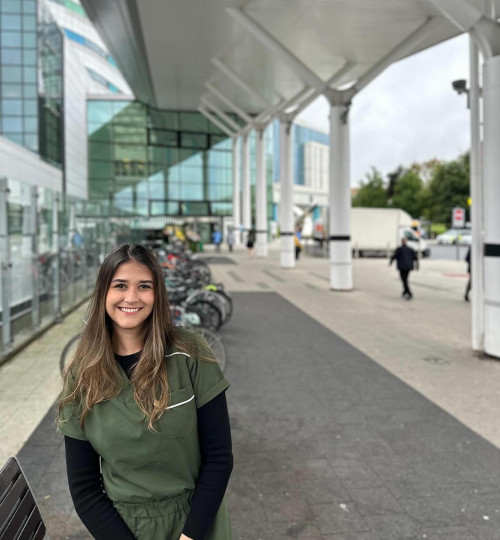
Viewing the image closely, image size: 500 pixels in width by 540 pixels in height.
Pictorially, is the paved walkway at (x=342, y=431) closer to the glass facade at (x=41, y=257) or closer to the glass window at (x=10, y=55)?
the glass facade at (x=41, y=257)

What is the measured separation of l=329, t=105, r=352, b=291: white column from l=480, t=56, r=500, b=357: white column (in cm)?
880

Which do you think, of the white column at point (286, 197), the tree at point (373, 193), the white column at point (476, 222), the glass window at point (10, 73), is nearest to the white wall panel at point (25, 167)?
the glass window at point (10, 73)

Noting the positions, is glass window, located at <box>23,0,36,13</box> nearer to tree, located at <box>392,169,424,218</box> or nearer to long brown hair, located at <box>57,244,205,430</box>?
long brown hair, located at <box>57,244,205,430</box>

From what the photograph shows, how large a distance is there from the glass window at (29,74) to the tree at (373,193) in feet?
135

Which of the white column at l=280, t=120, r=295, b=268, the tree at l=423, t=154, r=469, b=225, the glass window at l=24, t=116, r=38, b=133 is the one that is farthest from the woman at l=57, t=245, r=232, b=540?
the tree at l=423, t=154, r=469, b=225

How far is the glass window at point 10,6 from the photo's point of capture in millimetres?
37500

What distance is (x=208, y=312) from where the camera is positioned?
29.0 feet

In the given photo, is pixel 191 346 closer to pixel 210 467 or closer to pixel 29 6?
pixel 210 467

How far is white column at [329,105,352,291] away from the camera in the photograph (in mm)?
16844

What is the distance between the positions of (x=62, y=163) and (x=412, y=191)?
43.4 meters

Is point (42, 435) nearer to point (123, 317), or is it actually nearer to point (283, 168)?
point (123, 317)

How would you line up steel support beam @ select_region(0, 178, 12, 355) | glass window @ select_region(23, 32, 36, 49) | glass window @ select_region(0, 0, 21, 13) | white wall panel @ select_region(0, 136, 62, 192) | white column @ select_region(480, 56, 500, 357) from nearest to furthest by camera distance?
1. white column @ select_region(480, 56, 500, 357)
2. steel support beam @ select_region(0, 178, 12, 355)
3. white wall panel @ select_region(0, 136, 62, 192)
4. glass window @ select_region(0, 0, 21, 13)
5. glass window @ select_region(23, 32, 36, 49)

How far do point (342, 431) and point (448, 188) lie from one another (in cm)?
6258

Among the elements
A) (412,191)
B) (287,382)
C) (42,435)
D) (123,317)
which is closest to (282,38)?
(287,382)
